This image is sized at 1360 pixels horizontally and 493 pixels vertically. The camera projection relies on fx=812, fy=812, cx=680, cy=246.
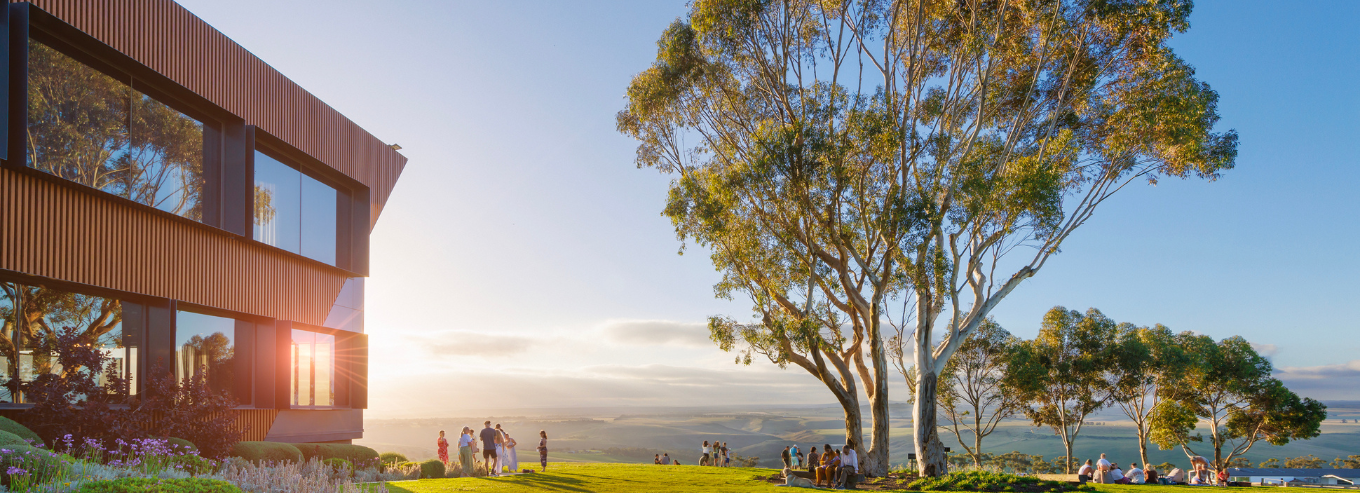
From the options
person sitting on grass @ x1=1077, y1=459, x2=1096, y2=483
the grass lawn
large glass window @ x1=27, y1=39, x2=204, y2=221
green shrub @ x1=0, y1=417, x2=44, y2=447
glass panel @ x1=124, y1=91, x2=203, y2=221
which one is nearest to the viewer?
green shrub @ x1=0, y1=417, x2=44, y2=447

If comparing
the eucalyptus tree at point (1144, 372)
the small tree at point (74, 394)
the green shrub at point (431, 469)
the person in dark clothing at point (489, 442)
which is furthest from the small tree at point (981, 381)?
the small tree at point (74, 394)

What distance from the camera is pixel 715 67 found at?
2367 centimetres

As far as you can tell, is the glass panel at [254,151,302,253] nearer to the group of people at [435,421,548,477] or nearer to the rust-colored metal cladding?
the rust-colored metal cladding

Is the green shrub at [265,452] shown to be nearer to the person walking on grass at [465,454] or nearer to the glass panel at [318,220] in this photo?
the person walking on grass at [465,454]

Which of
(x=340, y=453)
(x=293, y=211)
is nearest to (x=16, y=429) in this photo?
(x=340, y=453)

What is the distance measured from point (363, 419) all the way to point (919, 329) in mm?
15735

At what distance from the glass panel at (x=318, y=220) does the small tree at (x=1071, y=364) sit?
1113 inches

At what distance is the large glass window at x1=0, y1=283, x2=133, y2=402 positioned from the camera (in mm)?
12391

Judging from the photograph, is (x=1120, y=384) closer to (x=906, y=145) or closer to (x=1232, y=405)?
(x=1232, y=405)

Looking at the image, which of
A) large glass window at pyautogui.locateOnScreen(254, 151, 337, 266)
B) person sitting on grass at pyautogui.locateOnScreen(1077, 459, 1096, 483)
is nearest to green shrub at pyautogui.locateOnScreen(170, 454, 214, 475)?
large glass window at pyautogui.locateOnScreen(254, 151, 337, 266)

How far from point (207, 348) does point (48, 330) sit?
3811 millimetres

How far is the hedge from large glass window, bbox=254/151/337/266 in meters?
4.80

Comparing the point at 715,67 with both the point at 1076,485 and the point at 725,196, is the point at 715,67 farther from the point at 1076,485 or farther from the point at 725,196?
the point at 1076,485

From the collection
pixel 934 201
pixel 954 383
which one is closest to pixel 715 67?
pixel 934 201
